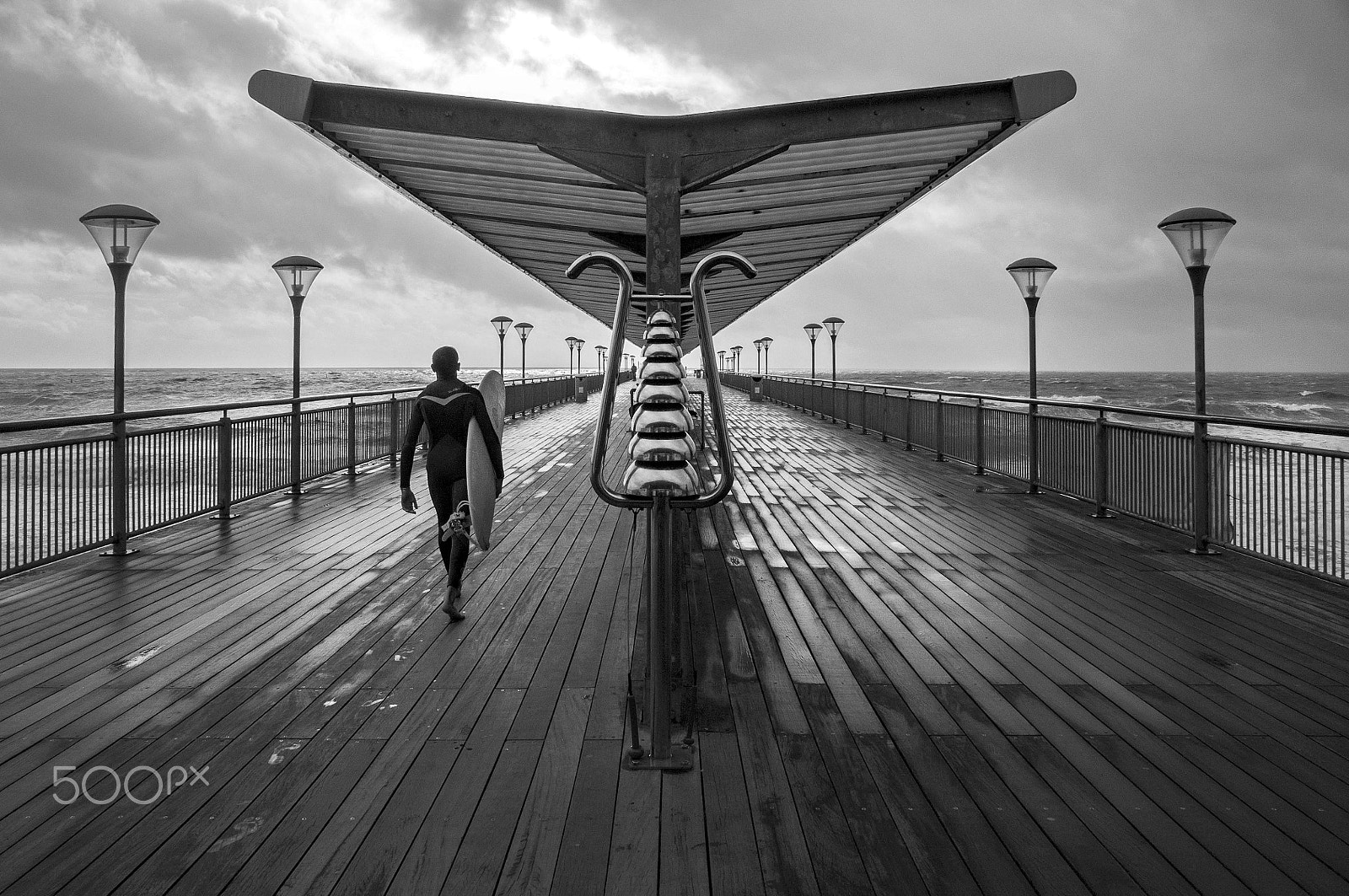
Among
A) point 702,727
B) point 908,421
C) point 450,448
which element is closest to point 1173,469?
point 702,727

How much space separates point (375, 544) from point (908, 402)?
34.3 feet

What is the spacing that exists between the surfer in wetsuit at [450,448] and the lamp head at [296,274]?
19.8 feet

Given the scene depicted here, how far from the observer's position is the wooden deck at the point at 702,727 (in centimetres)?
233

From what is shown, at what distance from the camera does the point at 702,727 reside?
128 inches

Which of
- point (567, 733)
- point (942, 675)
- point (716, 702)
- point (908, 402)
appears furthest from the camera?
point (908, 402)

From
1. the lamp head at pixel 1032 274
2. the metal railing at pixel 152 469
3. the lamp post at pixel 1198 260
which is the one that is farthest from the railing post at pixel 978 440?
the metal railing at pixel 152 469

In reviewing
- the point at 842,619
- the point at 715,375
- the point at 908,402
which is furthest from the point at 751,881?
the point at 908,402

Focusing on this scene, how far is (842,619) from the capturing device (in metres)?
4.70

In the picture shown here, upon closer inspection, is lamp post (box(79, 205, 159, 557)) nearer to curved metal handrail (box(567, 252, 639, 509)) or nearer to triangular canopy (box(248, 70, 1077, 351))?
triangular canopy (box(248, 70, 1077, 351))

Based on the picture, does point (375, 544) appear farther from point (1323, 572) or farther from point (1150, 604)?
point (1323, 572)

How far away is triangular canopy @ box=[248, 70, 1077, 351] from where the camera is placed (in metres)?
6.14

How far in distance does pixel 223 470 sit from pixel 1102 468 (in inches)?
353

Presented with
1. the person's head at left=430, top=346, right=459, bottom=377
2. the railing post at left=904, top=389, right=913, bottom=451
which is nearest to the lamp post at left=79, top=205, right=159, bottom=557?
the person's head at left=430, top=346, right=459, bottom=377

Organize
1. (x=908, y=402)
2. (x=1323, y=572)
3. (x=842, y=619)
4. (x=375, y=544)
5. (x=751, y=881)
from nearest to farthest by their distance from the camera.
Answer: (x=751, y=881) → (x=842, y=619) → (x=1323, y=572) → (x=375, y=544) → (x=908, y=402)
